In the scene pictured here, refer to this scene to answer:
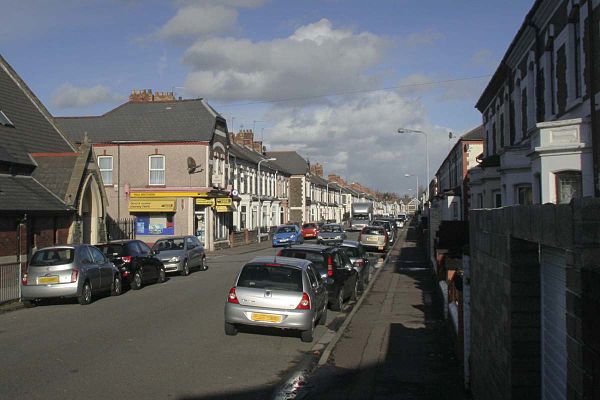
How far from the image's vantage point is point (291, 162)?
9350 cm

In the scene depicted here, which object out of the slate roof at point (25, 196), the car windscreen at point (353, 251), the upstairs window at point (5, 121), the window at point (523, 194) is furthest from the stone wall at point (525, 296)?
the upstairs window at point (5, 121)

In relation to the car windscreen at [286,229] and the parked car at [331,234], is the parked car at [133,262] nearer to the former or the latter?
the parked car at [331,234]

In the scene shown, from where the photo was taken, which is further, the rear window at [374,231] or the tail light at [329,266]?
the rear window at [374,231]

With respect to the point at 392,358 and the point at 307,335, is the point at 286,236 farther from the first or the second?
the point at 392,358

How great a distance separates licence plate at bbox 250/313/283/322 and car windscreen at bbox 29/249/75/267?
23.8 ft

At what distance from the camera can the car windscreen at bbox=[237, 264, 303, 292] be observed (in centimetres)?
1150

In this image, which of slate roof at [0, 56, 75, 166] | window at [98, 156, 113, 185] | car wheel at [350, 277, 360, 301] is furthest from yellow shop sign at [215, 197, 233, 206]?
car wheel at [350, 277, 360, 301]

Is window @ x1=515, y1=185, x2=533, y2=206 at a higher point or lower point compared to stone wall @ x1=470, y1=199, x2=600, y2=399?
higher

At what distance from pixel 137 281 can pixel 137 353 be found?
10.7m

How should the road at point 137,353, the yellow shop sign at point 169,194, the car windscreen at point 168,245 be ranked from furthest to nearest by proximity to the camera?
the yellow shop sign at point 169,194 < the car windscreen at point 168,245 < the road at point 137,353

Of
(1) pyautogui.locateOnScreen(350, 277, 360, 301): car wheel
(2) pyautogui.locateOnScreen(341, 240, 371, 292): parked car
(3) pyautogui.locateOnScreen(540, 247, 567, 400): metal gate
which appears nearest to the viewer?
(3) pyautogui.locateOnScreen(540, 247, 567, 400): metal gate

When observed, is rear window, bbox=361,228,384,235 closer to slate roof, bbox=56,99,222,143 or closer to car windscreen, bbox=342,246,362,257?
slate roof, bbox=56,99,222,143

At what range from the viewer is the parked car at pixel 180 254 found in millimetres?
24859

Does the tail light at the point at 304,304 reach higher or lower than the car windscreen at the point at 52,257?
lower
